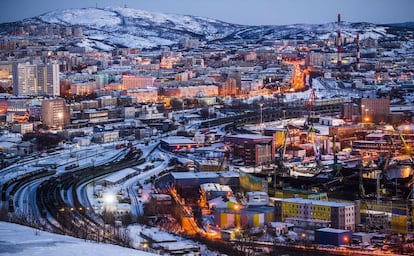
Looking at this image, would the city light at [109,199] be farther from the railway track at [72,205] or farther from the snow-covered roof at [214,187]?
the snow-covered roof at [214,187]

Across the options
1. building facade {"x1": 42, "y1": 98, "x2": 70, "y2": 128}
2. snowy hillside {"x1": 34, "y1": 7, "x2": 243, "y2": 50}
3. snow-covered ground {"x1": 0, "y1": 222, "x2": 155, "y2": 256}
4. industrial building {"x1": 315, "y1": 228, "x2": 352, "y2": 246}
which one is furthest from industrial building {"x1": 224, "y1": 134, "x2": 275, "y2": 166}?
snowy hillside {"x1": 34, "y1": 7, "x2": 243, "y2": 50}

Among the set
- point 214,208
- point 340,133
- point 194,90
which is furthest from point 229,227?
point 194,90

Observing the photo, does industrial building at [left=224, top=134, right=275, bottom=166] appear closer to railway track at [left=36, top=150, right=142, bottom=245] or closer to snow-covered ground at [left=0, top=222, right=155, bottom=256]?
railway track at [left=36, top=150, right=142, bottom=245]

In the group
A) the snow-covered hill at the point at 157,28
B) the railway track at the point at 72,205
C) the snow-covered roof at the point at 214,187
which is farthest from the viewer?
the snow-covered hill at the point at 157,28

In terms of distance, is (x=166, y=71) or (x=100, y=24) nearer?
(x=166, y=71)

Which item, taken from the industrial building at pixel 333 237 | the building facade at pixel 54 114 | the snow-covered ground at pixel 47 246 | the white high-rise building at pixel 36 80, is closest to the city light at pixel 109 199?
the industrial building at pixel 333 237

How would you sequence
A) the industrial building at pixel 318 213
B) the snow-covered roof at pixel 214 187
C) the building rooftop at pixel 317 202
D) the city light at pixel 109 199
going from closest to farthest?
1. the industrial building at pixel 318 213
2. the building rooftop at pixel 317 202
3. the city light at pixel 109 199
4. the snow-covered roof at pixel 214 187

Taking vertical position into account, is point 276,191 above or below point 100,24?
below

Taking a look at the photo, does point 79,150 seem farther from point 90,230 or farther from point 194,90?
point 194,90
